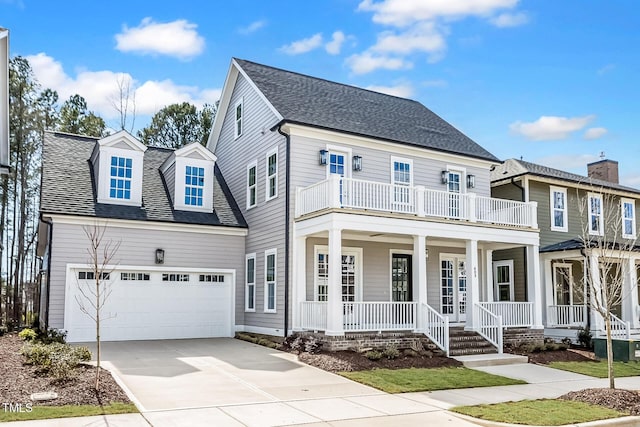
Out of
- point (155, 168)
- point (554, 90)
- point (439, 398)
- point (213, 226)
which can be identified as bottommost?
point (439, 398)

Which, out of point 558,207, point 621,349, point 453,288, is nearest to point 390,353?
point 453,288

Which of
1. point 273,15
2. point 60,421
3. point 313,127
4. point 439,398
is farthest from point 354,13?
point 60,421

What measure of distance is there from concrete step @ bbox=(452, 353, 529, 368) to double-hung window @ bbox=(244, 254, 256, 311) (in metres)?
7.05

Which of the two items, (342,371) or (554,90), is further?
(554,90)

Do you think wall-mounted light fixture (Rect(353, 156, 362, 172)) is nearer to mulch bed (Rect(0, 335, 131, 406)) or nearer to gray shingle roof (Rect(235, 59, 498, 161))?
gray shingle roof (Rect(235, 59, 498, 161))

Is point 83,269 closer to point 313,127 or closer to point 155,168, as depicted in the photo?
point 155,168

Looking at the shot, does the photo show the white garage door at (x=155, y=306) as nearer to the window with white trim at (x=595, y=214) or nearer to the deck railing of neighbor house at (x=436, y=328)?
the deck railing of neighbor house at (x=436, y=328)

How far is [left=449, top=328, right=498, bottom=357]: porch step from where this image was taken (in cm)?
1530

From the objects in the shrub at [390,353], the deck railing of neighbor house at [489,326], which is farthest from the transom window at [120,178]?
the deck railing of neighbor house at [489,326]

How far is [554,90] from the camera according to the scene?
57.8 ft

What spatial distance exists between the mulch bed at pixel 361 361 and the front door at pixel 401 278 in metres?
4.44

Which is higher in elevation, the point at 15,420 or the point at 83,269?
the point at 83,269

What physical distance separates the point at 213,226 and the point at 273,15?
745 centimetres

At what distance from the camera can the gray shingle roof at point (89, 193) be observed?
17.2 meters
